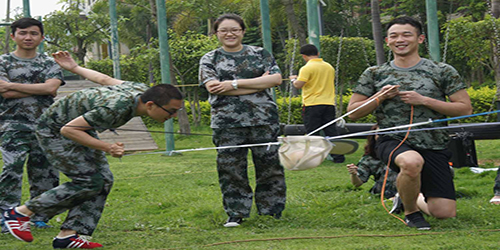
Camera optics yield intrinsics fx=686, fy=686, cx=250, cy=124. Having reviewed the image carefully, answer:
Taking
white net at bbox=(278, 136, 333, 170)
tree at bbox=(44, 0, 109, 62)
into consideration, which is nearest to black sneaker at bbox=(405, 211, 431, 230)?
white net at bbox=(278, 136, 333, 170)

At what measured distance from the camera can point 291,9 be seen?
2102 cm

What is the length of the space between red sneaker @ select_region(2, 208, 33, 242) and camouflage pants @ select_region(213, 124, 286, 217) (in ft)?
6.01

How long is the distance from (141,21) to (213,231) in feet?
132

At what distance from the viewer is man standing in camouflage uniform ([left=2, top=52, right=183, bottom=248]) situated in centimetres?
492

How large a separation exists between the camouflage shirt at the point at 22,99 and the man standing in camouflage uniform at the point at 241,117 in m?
1.54

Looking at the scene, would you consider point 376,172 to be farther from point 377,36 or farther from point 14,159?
point 377,36

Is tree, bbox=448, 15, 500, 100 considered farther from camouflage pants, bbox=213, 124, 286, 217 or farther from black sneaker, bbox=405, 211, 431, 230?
black sneaker, bbox=405, 211, 431, 230

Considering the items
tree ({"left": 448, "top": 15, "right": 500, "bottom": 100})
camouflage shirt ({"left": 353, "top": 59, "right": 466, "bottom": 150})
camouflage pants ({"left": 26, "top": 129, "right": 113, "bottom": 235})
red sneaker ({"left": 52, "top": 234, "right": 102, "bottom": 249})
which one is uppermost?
tree ({"left": 448, "top": 15, "right": 500, "bottom": 100})

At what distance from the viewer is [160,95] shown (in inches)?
194

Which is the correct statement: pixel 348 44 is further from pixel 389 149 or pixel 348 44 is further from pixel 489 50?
pixel 389 149

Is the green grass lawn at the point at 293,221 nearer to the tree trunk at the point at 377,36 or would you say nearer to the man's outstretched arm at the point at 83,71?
the man's outstretched arm at the point at 83,71

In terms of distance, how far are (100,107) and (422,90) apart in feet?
8.55

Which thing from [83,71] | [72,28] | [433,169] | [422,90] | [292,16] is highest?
[72,28]

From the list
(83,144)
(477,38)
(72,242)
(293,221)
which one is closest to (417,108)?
(293,221)
